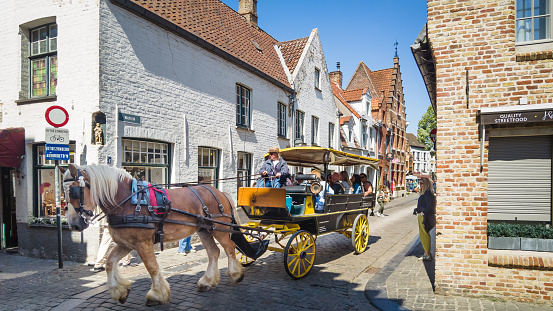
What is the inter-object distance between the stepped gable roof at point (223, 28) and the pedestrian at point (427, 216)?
291 inches

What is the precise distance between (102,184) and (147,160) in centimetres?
440

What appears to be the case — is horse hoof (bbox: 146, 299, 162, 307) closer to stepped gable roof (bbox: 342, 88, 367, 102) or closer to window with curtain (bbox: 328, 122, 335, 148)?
window with curtain (bbox: 328, 122, 335, 148)

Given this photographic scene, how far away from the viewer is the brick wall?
200 inches

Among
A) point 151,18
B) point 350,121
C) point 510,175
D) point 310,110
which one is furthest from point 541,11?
point 350,121

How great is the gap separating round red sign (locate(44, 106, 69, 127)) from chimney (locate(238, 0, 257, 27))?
11.5 meters

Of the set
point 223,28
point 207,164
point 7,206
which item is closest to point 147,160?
point 207,164

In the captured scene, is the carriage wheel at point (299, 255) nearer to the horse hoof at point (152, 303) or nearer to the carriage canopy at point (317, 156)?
the carriage canopy at point (317, 156)

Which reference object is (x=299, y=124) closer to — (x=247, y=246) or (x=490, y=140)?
(x=247, y=246)

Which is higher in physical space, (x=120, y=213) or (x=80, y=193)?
(x=80, y=193)

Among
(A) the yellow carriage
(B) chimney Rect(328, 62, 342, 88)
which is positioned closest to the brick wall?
(A) the yellow carriage

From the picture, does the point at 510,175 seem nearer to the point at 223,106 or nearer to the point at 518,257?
the point at 518,257

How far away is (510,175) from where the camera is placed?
17.6 feet

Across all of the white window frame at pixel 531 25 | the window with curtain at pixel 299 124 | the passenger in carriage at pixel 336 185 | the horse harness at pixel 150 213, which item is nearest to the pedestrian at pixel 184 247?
the horse harness at pixel 150 213

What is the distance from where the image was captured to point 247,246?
583cm
